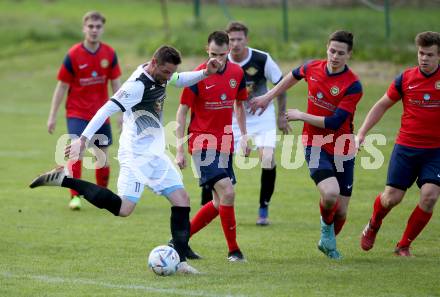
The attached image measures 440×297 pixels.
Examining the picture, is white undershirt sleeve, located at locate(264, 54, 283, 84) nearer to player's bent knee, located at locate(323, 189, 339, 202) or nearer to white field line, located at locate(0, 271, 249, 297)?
player's bent knee, located at locate(323, 189, 339, 202)

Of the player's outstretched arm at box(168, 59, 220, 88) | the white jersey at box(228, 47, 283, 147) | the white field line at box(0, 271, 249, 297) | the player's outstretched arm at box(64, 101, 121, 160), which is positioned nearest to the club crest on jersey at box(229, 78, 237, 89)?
the player's outstretched arm at box(168, 59, 220, 88)

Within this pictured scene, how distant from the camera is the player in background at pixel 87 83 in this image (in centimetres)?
1222

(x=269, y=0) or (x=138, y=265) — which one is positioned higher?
(x=269, y=0)

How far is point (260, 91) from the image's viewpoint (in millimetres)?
11297

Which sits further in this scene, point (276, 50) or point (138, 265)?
point (276, 50)

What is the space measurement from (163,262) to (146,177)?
844 mm

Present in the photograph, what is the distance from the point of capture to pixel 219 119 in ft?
30.0

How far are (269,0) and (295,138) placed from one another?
10.6 meters

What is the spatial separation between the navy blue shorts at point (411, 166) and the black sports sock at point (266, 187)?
2.36 metres

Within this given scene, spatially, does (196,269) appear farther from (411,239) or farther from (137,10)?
(137,10)

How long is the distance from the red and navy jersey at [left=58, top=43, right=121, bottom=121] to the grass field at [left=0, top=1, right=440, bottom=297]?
4.36 ft

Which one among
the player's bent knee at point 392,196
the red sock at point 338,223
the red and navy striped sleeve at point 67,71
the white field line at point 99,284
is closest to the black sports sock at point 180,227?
the white field line at point 99,284

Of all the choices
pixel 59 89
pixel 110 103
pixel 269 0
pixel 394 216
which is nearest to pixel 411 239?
pixel 394 216

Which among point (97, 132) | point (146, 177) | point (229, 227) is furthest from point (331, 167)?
point (97, 132)
